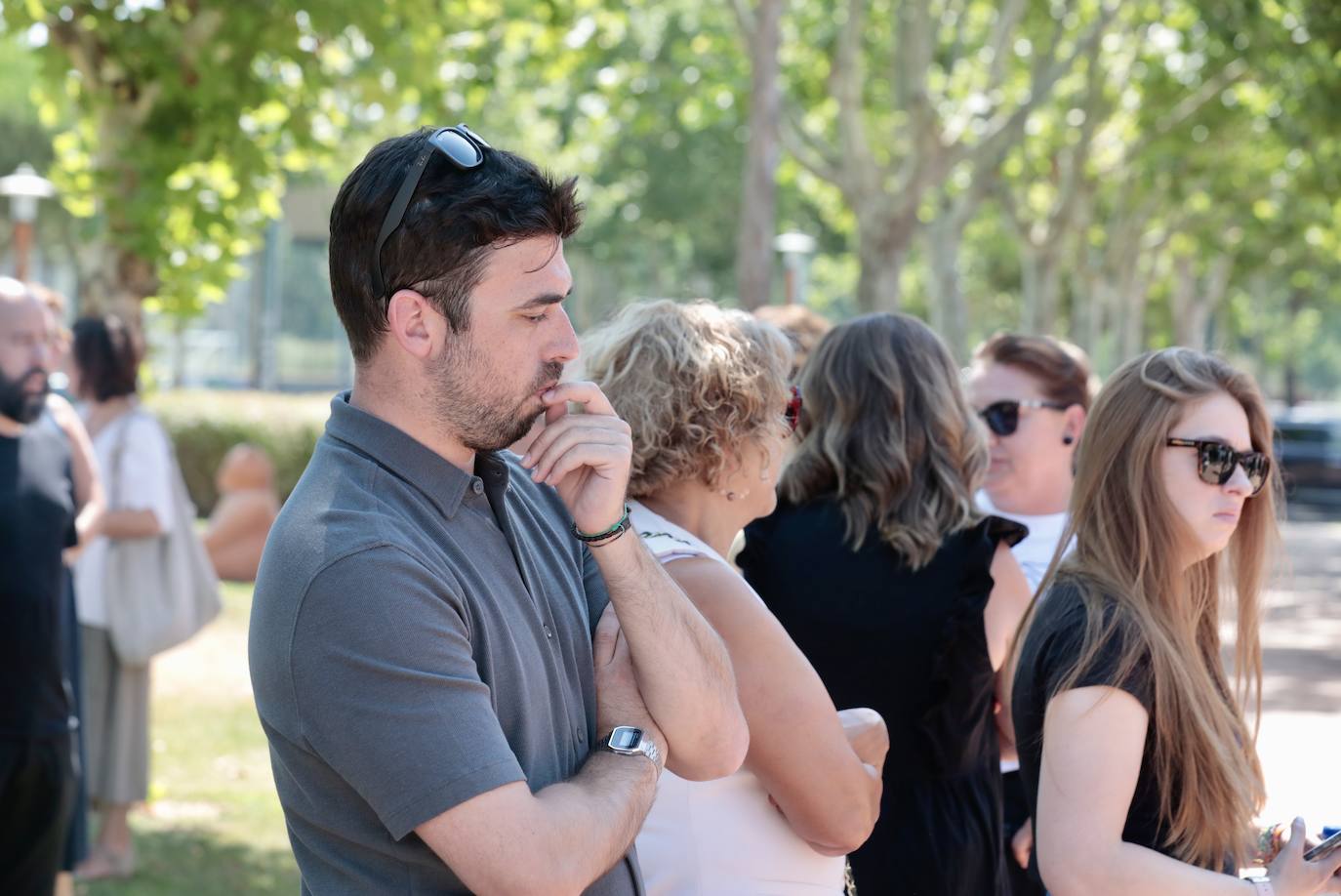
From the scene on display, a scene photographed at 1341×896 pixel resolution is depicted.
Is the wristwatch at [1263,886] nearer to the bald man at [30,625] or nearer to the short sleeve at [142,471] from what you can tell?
the bald man at [30,625]

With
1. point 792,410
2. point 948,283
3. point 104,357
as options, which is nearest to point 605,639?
point 792,410

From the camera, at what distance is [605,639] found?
223cm

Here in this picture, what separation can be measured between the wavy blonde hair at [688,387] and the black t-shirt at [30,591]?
2.36 metres

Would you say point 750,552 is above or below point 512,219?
below

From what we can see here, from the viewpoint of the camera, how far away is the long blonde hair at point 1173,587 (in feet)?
8.67

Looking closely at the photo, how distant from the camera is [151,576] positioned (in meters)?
6.41

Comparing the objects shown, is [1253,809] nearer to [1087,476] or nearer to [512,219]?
[1087,476]

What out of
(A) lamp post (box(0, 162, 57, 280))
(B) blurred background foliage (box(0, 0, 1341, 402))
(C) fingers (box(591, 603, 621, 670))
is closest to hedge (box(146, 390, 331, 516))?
(A) lamp post (box(0, 162, 57, 280))

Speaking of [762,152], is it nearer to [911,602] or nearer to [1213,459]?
[911,602]

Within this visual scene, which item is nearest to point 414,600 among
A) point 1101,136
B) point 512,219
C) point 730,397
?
point 512,219

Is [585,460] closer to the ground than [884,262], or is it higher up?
higher up

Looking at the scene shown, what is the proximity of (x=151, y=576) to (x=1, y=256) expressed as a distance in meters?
46.9

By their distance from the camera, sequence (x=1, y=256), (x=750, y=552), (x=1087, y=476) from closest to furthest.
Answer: (x=1087, y=476)
(x=750, y=552)
(x=1, y=256)

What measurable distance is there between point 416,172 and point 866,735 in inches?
49.5
